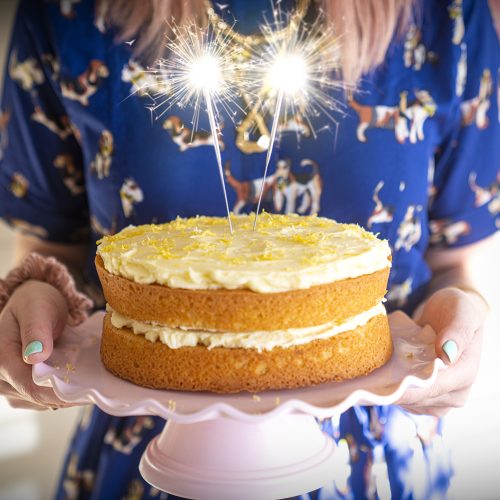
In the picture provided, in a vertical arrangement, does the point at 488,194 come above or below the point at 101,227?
above

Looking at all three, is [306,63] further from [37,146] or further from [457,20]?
[37,146]

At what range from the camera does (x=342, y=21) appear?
1522mm

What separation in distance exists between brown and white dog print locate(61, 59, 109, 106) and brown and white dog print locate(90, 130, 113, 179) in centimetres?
8

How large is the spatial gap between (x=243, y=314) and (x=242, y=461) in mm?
245

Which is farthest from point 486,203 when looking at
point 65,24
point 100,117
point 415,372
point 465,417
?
point 465,417

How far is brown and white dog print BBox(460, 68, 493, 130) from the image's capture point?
5.41ft

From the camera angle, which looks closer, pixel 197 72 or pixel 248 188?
pixel 197 72

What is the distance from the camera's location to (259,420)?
965 mm

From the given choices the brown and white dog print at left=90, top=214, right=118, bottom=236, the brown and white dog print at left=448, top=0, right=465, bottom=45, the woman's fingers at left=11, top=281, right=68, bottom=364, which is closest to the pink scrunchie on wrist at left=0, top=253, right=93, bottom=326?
the woman's fingers at left=11, top=281, right=68, bottom=364

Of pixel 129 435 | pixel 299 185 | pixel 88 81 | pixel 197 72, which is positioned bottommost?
pixel 129 435

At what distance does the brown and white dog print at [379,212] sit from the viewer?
1.58 metres

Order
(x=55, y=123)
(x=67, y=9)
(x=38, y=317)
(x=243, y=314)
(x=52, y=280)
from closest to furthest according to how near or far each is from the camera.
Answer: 1. (x=243, y=314)
2. (x=38, y=317)
3. (x=52, y=280)
4. (x=67, y=9)
5. (x=55, y=123)

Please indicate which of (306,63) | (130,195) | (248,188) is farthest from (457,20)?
(130,195)

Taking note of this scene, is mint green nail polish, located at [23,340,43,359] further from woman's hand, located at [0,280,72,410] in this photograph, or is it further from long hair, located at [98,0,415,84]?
long hair, located at [98,0,415,84]
